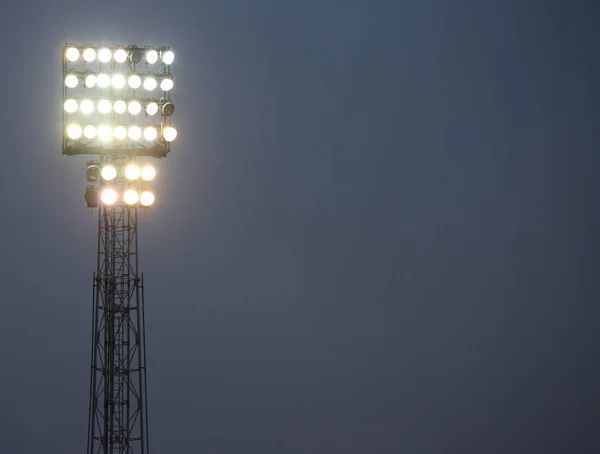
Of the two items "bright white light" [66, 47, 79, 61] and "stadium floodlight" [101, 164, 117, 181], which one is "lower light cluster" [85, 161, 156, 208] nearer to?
"stadium floodlight" [101, 164, 117, 181]

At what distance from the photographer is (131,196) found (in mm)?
10070

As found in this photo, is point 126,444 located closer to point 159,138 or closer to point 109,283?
point 109,283

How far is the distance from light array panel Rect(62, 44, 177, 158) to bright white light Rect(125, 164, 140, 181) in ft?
0.95

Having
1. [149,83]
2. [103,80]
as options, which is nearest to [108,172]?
[103,80]

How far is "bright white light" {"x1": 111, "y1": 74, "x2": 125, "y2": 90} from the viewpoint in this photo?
10.3 meters

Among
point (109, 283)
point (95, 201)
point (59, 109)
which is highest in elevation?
point (59, 109)

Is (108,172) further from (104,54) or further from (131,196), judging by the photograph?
(104,54)

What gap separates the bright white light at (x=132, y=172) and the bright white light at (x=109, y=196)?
0.92 ft

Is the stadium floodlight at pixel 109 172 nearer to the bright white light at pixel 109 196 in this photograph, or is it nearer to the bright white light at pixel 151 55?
the bright white light at pixel 109 196

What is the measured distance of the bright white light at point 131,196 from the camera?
10.1 metres

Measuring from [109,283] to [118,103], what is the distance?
2.36m

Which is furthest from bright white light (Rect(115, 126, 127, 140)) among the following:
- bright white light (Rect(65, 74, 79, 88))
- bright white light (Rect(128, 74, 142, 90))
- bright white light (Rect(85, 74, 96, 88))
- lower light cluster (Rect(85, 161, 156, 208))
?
bright white light (Rect(65, 74, 79, 88))

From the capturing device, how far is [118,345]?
10.4m

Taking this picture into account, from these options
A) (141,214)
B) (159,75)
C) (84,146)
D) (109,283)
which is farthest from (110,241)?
(141,214)
